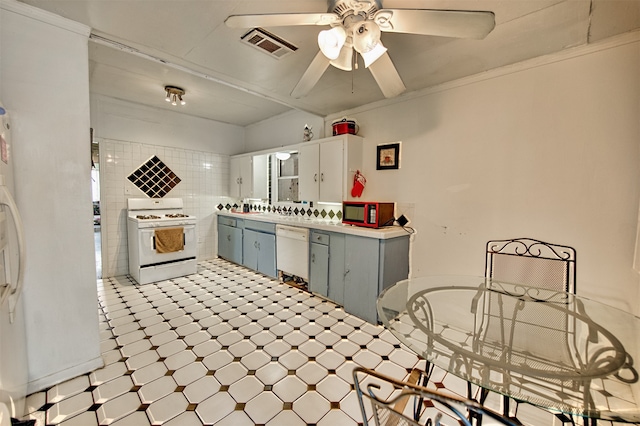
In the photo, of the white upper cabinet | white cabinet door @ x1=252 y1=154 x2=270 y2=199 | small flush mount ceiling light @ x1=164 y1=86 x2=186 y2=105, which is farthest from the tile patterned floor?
small flush mount ceiling light @ x1=164 y1=86 x2=186 y2=105

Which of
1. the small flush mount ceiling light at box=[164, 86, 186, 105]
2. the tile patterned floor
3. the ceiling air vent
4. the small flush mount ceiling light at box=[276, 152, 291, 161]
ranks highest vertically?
the small flush mount ceiling light at box=[164, 86, 186, 105]

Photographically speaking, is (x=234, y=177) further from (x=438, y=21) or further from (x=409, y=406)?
(x=409, y=406)

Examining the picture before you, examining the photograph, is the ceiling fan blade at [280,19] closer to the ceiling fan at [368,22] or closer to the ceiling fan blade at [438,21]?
the ceiling fan at [368,22]

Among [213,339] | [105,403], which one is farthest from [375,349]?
[105,403]

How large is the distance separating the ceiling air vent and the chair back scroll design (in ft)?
7.47

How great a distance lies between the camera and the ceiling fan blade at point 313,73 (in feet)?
5.36

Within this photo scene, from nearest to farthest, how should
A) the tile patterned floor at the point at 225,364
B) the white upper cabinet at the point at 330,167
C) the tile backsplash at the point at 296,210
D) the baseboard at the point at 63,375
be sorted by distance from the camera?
the tile patterned floor at the point at 225,364 < the baseboard at the point at 63,375 < the white upper cabinet at the point at 330,167 < the tile backsplash at the point at 296,210

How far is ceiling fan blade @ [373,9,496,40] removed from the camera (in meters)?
1.21

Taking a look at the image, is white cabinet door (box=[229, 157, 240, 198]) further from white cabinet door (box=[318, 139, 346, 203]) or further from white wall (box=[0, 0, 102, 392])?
white wall (box=[0, 0, 102, 392])

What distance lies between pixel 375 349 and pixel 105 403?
1835mm

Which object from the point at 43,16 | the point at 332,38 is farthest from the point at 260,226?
the point at 332,38

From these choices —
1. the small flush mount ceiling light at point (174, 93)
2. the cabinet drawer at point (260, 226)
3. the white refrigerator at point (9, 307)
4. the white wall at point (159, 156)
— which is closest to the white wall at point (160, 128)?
the white wall at point (159, 156)

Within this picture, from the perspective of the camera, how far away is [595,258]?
1.88m

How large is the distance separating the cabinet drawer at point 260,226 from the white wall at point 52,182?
2.03 metres
